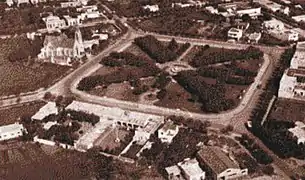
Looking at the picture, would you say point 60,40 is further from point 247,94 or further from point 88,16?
point 247,94

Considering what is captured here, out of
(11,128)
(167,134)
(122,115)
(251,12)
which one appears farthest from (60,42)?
(251,12)

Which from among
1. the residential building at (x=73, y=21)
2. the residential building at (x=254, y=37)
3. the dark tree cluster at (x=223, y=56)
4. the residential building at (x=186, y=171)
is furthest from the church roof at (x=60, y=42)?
the residential building at (x=186, y=171)

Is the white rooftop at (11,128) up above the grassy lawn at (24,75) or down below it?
below

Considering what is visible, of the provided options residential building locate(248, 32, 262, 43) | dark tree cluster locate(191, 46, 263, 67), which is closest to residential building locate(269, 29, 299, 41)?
residential building locate(248, 32, 262, 43)

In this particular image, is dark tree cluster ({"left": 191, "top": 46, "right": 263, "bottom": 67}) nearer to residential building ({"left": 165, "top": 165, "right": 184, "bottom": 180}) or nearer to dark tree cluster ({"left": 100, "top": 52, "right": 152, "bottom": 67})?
dark tree cluster ({"left": 100, "top": 52, "right": 152, "bottom": 67})

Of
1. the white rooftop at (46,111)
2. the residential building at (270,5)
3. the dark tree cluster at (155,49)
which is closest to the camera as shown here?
the white rooftop at (46,111)

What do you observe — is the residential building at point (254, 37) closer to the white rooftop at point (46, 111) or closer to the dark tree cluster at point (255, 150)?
the dark tree cluster at point (255, 150)
